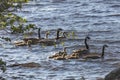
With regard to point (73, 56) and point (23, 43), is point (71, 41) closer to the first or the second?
point (23, 43)

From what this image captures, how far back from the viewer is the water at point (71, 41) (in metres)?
25.2

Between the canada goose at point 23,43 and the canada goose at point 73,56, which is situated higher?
the canada goose at point 73,56

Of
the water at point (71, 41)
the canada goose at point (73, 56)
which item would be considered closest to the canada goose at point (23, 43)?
the water at point (71, 41)

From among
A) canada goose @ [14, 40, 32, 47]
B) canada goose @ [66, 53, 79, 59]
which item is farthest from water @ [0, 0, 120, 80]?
canada goose @ [66, 53, 79, 59]

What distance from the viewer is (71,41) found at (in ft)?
118

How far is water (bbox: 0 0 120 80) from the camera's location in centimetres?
2523

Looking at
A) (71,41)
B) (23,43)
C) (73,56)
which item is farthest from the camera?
(71,41)

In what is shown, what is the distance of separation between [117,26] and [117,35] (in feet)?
14.2

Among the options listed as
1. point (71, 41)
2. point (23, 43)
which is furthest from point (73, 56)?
point (71, 41)

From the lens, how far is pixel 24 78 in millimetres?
23922

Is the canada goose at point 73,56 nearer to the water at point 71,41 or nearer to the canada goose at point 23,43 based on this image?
the water at point 71,41

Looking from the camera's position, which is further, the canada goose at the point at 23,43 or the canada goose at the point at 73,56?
the canada goose at the point at 23,43

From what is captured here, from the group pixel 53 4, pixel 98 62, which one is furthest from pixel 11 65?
pixel 53 4

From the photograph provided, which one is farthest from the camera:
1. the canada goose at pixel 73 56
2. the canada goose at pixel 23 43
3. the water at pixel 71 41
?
the canada goose at pixel 23 43
